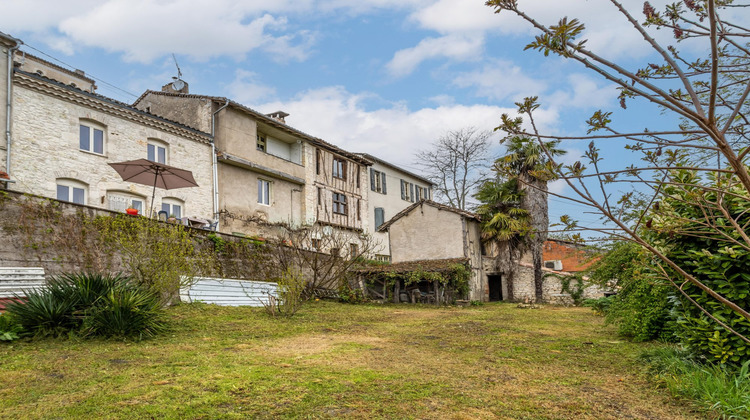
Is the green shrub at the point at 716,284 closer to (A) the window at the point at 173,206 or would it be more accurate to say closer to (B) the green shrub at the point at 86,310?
(B) the green shrub at the point at 86,310

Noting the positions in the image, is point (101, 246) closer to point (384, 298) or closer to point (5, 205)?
point (5, 205)

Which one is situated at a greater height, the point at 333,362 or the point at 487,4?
the point at 487,4

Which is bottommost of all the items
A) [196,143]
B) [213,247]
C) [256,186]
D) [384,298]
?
[384,298]

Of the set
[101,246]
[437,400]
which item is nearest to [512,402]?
[437,400]

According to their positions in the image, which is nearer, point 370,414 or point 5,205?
point 370,414

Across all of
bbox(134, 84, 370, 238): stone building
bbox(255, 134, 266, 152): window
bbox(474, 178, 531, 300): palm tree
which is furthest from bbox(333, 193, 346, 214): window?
bbox(474, 178, 531, 300): palm tree

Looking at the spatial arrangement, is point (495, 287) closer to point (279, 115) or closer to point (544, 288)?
point (544, 288)

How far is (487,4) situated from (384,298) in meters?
20.1

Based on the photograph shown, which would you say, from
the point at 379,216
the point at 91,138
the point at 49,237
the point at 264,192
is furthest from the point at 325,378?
the point at 379,216

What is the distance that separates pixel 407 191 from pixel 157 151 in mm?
20788

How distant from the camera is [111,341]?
7.09 m

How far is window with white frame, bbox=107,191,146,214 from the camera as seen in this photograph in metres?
16.6

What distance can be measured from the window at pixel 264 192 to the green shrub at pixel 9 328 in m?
16.0

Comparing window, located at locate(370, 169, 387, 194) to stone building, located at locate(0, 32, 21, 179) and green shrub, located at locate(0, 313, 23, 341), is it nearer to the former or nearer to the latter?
stone building, located at locate(0, 32, 21, 179)
